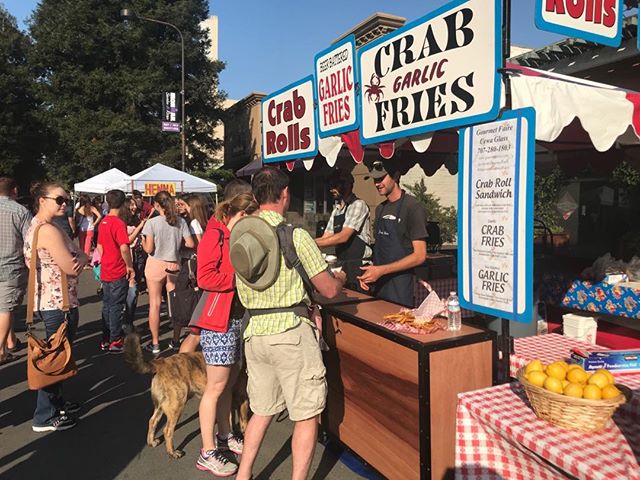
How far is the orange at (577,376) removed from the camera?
2.20 meters

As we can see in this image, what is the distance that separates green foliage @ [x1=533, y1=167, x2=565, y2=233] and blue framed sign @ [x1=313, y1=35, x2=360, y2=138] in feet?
28.6

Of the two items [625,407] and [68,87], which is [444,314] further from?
[68,87]

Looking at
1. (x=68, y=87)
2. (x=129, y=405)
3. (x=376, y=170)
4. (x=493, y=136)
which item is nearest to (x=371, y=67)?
(x=376, y=170)

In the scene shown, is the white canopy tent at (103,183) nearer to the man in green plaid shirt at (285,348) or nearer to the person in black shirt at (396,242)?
the person in black shirt at (396,242)

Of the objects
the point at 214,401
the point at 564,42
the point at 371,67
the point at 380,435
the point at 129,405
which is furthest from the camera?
the point at 564,42

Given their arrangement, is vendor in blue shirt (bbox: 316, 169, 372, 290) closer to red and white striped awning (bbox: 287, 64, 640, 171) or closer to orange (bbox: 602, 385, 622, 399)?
red and white striped awning (bbox: 287, 64, 640, 171)

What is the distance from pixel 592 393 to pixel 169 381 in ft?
9.12

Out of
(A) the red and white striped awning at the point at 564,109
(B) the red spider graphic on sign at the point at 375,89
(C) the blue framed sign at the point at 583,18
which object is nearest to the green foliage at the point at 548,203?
(A) the red and white striped awning at the point at 564,109

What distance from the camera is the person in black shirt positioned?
388 centimetres

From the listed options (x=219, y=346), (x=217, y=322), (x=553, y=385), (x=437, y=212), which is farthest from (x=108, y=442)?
(x=437, y=212)

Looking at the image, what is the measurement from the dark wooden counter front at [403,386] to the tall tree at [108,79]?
81.9 feet

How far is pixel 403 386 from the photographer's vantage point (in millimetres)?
2721

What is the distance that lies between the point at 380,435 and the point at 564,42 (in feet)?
29.0

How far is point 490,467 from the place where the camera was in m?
2.34
